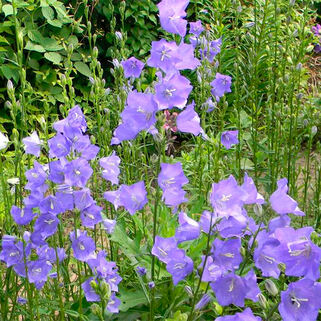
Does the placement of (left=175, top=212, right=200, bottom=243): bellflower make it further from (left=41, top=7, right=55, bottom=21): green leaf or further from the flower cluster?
(left=41, top=7, right=55, bottom=21): green leaf

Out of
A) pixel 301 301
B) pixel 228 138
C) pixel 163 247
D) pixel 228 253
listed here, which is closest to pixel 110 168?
pixel 163 247

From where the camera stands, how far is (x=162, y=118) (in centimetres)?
147

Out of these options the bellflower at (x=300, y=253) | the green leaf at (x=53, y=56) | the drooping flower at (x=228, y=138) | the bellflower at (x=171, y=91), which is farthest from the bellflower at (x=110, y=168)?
the green leaf at (x=53, y=56)

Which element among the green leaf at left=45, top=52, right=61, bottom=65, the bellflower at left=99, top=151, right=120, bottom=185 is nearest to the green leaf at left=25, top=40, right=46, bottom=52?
the green leaf at left=45, top=52, right=61, bottom=65

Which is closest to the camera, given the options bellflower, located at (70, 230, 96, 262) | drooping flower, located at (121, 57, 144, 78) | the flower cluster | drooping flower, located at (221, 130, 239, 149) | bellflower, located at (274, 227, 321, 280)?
bellflower, located at (274, 227, 321, 280)

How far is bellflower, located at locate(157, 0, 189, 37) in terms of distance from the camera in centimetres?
153

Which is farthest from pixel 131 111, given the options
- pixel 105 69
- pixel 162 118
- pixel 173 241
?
pixel 105 69

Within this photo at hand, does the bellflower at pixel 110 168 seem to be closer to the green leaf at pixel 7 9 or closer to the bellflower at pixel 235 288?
the bellflower at pixel 235 288

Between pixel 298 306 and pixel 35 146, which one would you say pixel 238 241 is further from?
pixel 35 146

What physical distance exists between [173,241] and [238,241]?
0.77 ft

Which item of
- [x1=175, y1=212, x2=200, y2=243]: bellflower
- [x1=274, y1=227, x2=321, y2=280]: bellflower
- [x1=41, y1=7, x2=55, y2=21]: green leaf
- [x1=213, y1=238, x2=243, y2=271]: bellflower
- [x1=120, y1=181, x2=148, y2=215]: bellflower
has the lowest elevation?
[x1=274, y1=227, x2=321, y2=280]: bellflower

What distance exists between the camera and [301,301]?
1.23m

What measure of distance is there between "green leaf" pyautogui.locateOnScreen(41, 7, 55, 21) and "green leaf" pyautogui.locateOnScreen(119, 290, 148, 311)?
3450 millimetres

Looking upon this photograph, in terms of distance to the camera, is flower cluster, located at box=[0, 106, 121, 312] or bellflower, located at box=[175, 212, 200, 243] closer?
bellflower, located at box=[175, 212, 200, 243]
